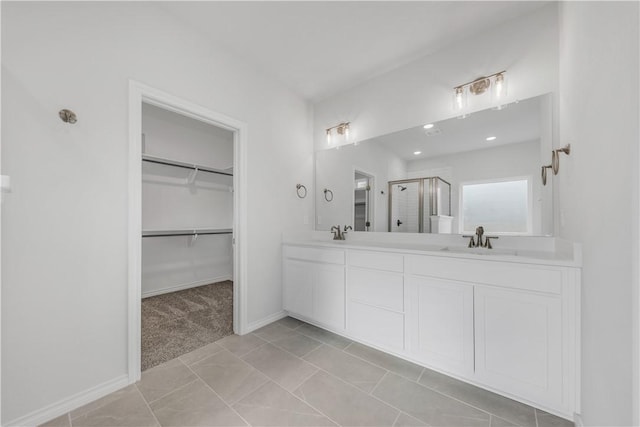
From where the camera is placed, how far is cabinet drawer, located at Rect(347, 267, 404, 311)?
1.88 meters

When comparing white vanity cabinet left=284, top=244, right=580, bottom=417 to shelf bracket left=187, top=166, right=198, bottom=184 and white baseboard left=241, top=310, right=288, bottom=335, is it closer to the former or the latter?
white baseboard left=241, top=310, right=288, bottom=335

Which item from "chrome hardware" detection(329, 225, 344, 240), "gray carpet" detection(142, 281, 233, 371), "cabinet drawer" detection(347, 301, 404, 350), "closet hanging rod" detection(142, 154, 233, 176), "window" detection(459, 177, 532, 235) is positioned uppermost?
"closet hanging rod" detection(142, 154, 233, 176)

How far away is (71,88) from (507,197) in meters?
3.06

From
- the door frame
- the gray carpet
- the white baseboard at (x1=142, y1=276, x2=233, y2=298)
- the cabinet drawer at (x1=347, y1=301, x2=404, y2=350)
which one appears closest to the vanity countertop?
the cabinet drawer at (x1=347, y1=301, x2=404, y2=350)

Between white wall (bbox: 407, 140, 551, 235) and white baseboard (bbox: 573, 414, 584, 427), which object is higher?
white wall (bbox: 407, 140, 551, 235)

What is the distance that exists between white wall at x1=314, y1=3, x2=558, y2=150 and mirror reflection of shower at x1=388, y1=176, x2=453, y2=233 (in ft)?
1.91

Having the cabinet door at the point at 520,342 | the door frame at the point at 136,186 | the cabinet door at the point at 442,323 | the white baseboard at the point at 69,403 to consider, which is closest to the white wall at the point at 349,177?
the cabinet door at the point at 442,323

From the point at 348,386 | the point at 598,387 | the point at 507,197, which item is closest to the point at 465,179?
the point at 507,197

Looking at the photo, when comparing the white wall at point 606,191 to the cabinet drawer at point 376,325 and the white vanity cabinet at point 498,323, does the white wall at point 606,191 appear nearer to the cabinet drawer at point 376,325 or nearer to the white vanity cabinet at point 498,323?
the white vanity cabinet at point 498,323

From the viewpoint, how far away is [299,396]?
59.4 inches

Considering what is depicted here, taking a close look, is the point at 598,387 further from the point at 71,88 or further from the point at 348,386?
the point at 71,88

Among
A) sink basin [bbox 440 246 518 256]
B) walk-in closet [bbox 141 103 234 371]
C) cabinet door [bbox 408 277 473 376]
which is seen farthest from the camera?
walk-in closet [bbox 141 103 234 371]

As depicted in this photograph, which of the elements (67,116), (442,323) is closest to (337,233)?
(442,323)

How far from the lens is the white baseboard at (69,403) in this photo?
128 cm
